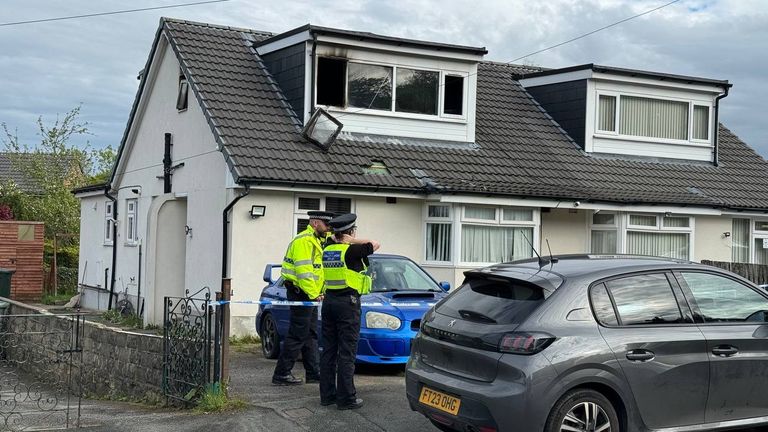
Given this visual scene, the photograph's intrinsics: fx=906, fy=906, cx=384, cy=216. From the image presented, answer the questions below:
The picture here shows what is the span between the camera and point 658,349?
7.07 meters

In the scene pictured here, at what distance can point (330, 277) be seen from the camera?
9242mm

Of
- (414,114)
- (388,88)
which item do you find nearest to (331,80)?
(388,88)

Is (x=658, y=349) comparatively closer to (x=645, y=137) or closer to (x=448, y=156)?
(x=448, y=156)

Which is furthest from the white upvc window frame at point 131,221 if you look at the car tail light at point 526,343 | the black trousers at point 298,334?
the car tail light at point 526,343

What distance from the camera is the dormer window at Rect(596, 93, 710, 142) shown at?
21.7 m

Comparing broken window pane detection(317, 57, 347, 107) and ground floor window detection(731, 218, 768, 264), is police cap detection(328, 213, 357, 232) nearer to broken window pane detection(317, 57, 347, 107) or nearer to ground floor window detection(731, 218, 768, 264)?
broken window pane detection(317, 57, 347, 107)

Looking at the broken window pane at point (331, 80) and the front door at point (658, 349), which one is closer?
the front door at point (658, 349)

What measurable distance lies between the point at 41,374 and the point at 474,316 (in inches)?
321

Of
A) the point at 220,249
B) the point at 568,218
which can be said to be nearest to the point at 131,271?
the point at 220,249

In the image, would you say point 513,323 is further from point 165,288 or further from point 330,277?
point 165,288

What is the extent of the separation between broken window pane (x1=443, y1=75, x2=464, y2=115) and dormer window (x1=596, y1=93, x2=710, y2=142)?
3.83m

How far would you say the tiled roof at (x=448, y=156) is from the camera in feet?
55.6

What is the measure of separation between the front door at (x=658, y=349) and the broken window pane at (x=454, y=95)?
12.6 meters

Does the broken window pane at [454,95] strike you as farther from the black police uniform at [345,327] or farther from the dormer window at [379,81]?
the black police uniform at [345,327]
